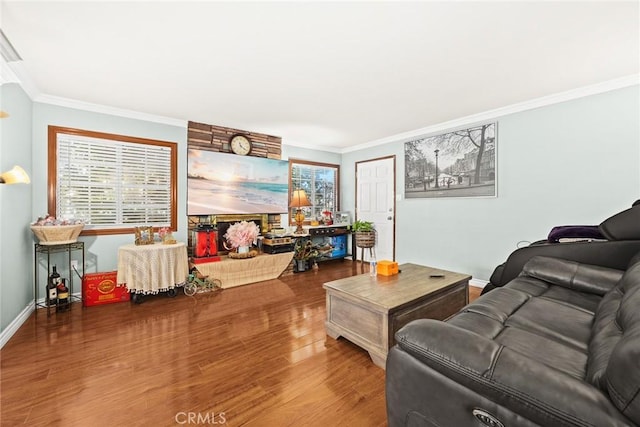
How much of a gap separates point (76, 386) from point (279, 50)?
2.81 metres

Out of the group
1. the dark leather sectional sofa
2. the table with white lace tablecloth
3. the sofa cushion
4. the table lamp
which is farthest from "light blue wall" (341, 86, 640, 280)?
the table with white lace tablecloth

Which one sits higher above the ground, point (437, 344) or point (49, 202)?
point (49, 202)

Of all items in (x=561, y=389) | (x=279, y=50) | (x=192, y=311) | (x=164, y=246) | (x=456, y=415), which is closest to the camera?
(x=561, y=389)

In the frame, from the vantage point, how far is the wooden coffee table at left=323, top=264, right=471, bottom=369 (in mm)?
1970

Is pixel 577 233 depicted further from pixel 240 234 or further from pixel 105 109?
pixel 105 109

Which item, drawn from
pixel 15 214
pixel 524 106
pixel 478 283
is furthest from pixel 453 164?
pixel 15 214

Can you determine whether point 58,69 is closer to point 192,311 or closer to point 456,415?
point 192,311

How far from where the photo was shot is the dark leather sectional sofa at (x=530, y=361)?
714 mm

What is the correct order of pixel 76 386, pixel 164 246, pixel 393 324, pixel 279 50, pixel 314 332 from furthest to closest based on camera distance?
1. pixel 164 246
2. pixel 314 332
3. pixel 279 50
4. pixel 393 324
5. pixel 76 386

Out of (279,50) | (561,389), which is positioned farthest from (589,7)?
(561,389)

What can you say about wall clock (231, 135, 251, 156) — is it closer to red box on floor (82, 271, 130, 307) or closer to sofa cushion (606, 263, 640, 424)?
red box on floor (82, 271, 130, 307)

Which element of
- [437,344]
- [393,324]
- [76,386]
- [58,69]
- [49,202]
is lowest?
[76,386]

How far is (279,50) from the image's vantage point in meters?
2.25

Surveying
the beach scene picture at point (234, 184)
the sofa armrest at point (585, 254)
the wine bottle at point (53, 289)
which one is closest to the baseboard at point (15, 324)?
the wine bottle at point (53, 289)
